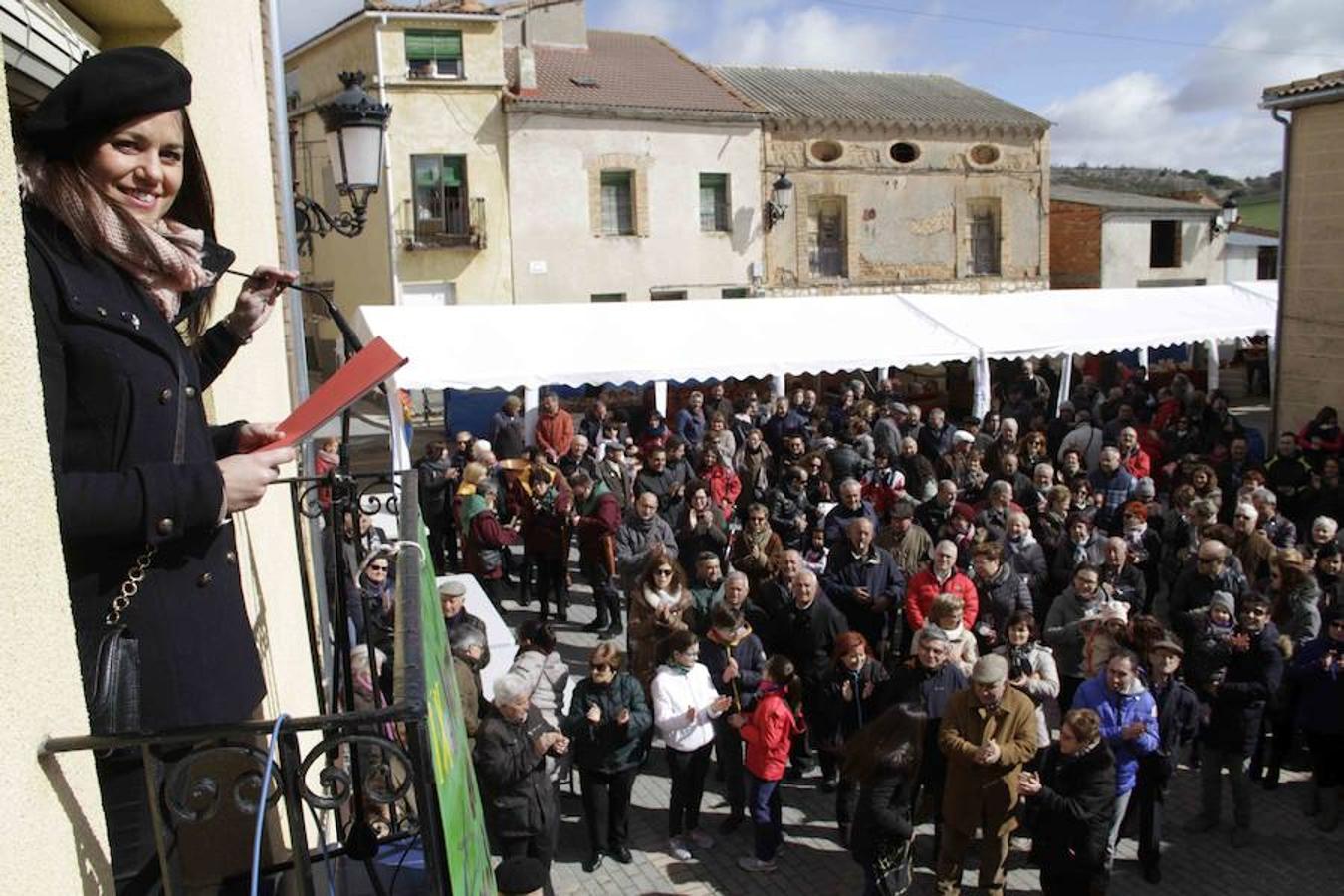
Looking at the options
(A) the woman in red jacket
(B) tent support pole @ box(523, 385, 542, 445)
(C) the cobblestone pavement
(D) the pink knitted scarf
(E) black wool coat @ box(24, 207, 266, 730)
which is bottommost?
(C) the cobblestone pavement

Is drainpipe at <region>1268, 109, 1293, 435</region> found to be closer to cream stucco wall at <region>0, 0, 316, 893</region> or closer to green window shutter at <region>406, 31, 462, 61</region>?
cream stucco wall at <region>0, 0, 316, 893</region>

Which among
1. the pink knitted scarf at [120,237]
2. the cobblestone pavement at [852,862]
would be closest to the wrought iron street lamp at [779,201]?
the cobblestone pavement at [852,862]

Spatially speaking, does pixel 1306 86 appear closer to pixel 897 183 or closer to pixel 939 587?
pixel 939 587

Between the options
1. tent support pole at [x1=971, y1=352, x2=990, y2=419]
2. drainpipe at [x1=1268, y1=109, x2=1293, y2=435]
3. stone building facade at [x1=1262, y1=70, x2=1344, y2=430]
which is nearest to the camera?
stone building facade at [x1=1262, y1=70, x2=1344, y2=430]

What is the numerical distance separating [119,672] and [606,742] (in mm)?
5000

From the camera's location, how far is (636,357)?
14453mm

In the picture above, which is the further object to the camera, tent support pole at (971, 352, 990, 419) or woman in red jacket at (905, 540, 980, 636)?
tent support pole at (971, 352, 990, 419)

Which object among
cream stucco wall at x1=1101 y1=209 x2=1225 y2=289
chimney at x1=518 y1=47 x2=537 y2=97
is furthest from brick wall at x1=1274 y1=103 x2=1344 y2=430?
cream stucco wall at x1=1101 y1=209 x2=1225 y2=289

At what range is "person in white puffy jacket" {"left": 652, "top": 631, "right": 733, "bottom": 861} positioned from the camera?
270 inches

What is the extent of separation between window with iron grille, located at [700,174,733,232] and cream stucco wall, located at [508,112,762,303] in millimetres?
175

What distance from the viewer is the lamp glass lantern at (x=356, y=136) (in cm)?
737

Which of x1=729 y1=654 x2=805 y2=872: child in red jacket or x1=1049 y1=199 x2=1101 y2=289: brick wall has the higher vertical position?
x1=1049 y1=199 x2=1101 y2=289: brick wall

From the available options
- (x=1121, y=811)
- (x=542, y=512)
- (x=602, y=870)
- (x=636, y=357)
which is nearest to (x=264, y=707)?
(x=602, y=870)

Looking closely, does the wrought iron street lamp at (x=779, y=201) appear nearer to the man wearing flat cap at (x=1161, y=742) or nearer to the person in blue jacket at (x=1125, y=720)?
the man wearing flat cap at (x=1161, y=742)
